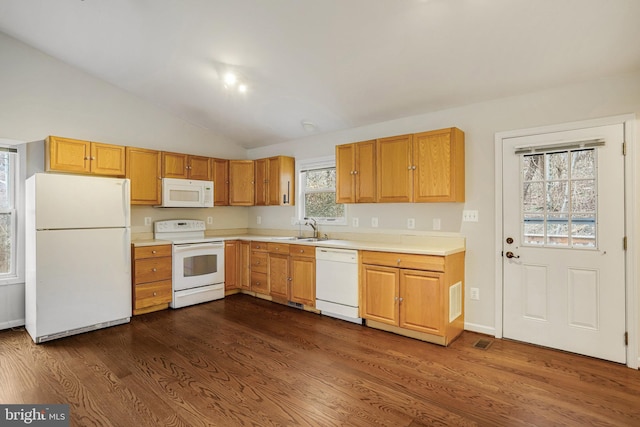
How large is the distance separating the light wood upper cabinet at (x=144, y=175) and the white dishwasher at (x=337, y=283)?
2.31m

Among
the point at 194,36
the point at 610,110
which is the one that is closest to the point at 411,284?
the point at 610,110

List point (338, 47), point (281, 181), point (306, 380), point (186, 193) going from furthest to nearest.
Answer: point (281, 181) → point (186, 193) → point (338, 47) → point (306, 380)

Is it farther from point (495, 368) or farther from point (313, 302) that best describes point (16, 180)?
point (495, 368)

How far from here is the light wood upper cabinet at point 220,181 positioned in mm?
5105

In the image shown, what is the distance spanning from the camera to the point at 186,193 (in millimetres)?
4691

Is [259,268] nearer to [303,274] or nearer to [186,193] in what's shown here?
[303,274]

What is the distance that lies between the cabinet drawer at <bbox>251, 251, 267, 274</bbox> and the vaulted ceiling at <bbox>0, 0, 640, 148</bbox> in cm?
198

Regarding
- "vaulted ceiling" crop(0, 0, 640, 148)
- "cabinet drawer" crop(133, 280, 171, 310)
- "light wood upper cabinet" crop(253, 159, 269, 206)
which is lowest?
"cabinet drawer" crop(133, 280, 171, 310)

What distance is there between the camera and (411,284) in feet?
10.7

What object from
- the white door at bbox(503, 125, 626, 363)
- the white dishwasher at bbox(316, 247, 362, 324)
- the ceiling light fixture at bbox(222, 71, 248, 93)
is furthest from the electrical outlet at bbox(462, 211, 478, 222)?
the ceiling light fixture at bbox(222, 71, 248, 93)

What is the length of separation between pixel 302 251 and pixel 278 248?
0.47 m

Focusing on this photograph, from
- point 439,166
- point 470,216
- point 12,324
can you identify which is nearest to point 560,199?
point 470,216

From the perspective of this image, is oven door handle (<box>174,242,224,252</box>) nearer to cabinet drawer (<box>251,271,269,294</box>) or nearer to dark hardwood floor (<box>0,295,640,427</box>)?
cabinet drawer (<box>251,271,269,294</box>)

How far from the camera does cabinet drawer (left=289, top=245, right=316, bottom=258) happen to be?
4121 millimetres
